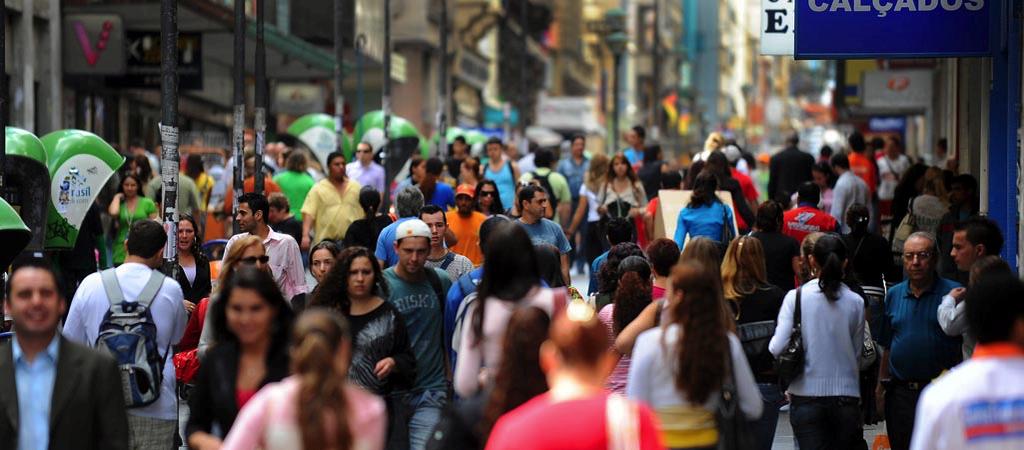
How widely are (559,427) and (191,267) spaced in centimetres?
761

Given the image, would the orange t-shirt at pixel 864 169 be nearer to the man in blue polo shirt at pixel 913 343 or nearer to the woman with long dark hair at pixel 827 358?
the man in blue polo shirt at pixel 913 343

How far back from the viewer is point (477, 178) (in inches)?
826

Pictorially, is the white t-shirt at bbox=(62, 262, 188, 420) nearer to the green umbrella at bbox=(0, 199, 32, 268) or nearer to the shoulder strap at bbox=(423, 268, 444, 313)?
the shoulder strap at bbox=(423, 268, 444, 313)

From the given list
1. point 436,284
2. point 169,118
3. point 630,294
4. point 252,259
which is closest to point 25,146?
point 169,118

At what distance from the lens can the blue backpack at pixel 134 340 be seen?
8.80m

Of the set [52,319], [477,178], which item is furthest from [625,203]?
[52,319]

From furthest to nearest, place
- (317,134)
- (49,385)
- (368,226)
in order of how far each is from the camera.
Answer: (317,134)
(368,226)
(49,385)

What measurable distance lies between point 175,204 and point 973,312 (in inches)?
352

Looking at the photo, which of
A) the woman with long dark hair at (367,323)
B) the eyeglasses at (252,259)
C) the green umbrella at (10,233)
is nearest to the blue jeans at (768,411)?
the woman with long dark hair at (367,323)

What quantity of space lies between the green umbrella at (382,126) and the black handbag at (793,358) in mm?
21554

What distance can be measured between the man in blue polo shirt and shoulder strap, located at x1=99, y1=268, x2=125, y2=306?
12.5 ft

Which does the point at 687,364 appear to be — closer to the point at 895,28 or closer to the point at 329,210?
the point at 895,28

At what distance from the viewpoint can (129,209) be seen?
18047mm

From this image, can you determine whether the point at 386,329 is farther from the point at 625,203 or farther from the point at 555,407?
the point at 625,203
